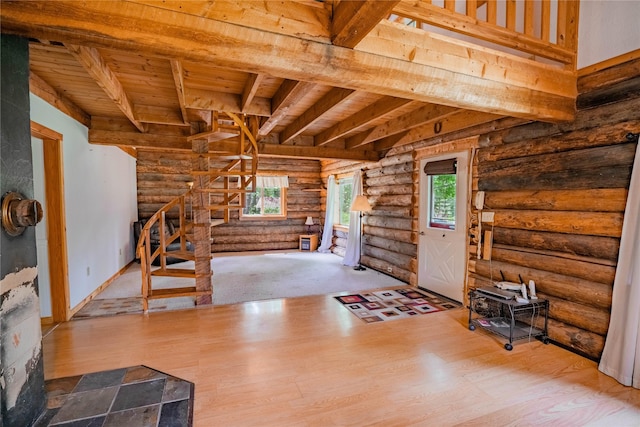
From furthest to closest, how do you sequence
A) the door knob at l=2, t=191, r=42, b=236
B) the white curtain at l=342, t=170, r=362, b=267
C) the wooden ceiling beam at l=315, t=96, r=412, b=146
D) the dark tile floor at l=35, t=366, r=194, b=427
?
the white curtain at l=342, t=170, r=362, b=267
the wooden ceiling beam at l=315, t=96, r=412, b=146
the dark tile floor at l=35, t=366, r=194, b=427
the door knob at l=2, t=191, r=42, b=236

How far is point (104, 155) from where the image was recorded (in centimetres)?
490

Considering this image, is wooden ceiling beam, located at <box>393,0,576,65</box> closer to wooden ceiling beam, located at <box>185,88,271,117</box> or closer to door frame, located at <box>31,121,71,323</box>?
wooden ceiling beam, located at <box>185,88,271,117</box>

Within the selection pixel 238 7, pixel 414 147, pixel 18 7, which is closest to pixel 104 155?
pixel 18 7

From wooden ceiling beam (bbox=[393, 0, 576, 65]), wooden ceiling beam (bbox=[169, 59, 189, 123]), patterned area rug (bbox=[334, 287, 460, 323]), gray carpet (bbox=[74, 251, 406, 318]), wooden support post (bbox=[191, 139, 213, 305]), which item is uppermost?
wooden ceiling beam (bbox=[393, 0, 576, 65])

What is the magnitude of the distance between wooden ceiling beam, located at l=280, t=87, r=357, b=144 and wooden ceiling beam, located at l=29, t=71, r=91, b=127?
279 centimetres

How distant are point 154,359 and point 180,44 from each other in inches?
99.3

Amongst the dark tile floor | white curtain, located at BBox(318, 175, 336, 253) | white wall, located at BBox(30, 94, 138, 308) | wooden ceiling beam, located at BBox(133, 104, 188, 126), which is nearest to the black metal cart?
the dark tile floor

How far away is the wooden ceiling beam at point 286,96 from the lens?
2691mm

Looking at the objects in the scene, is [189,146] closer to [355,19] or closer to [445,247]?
[355,19]

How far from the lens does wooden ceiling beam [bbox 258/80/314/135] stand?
2691mm

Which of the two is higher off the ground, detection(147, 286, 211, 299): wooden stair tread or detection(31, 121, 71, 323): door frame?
detection(31, 121, 71, 323): door frame

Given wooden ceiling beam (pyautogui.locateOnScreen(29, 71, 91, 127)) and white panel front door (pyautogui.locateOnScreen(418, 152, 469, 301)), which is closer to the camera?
wooden ceiling beam (pyautogui.locateOnScreen(29, 71, 91, 127))

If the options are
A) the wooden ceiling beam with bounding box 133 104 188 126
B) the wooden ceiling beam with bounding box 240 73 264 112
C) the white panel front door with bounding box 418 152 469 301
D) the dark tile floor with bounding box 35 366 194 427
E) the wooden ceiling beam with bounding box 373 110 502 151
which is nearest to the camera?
the dark tile floor with bounding box 35 366 194 427

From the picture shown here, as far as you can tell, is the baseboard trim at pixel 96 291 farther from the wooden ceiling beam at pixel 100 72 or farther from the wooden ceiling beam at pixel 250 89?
the wooden ceiling beam at pixel 250 89
